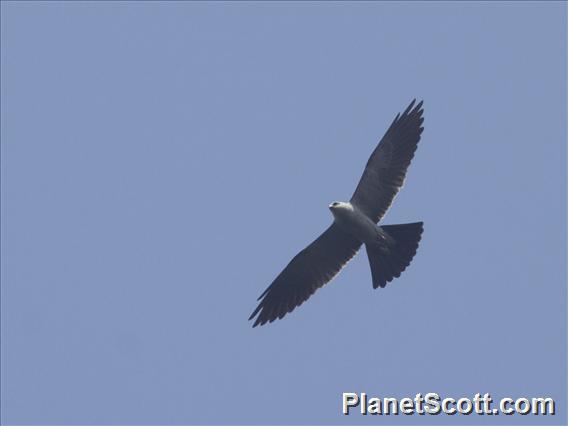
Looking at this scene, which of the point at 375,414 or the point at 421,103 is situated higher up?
the point at 421,103

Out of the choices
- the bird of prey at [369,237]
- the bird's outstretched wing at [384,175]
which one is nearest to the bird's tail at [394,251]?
the bird of prey at [369,237]

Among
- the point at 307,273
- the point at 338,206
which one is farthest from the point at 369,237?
the point at 307,273

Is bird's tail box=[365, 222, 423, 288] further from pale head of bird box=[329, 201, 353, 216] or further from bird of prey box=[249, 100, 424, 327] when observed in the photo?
pale head of bird box=[329, 201, 353, 216]

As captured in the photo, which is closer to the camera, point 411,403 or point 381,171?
point 411,403

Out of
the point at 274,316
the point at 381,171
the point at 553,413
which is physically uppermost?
the point at 381,171

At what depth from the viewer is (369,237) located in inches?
909

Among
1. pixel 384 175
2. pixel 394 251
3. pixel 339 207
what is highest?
pixel 384 175

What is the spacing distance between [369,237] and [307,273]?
159 centimetres

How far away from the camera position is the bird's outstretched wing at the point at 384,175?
76.3ft

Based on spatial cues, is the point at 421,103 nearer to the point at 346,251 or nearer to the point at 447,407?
the point at 346,251

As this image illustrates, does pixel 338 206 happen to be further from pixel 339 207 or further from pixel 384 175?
pixel 384 175

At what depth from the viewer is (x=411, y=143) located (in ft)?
77.6

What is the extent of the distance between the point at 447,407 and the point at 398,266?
9.24 feet

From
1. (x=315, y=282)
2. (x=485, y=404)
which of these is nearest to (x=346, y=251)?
(x=315, y=282)
